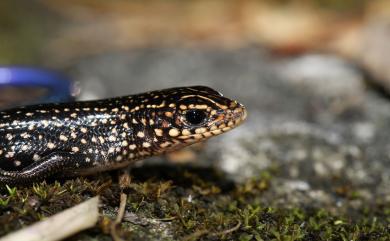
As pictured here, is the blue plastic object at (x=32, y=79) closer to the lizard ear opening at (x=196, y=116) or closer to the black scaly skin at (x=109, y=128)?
the black scaly skin at (x=109, y=128)

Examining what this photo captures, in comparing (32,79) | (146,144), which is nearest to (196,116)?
(146,144)

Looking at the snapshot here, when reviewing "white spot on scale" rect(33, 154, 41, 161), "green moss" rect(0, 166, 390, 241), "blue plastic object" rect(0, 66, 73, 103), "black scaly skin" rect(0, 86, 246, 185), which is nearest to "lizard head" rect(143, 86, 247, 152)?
"black scaly skin" rect(0, 86, 246, 185)

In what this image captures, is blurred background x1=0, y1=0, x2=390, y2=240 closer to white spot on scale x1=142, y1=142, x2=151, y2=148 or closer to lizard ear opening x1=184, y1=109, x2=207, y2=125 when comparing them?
lizard ear opening x1=184, y1=109, x2=207, y2=125

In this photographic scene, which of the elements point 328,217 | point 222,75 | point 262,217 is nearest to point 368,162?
point 328,217

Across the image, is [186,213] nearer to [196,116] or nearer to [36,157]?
[196,116]

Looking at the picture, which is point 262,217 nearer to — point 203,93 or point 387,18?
point 203,93

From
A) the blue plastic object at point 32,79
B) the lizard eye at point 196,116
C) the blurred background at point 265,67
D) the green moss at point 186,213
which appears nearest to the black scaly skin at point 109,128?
the lizard eye at point 196,116
